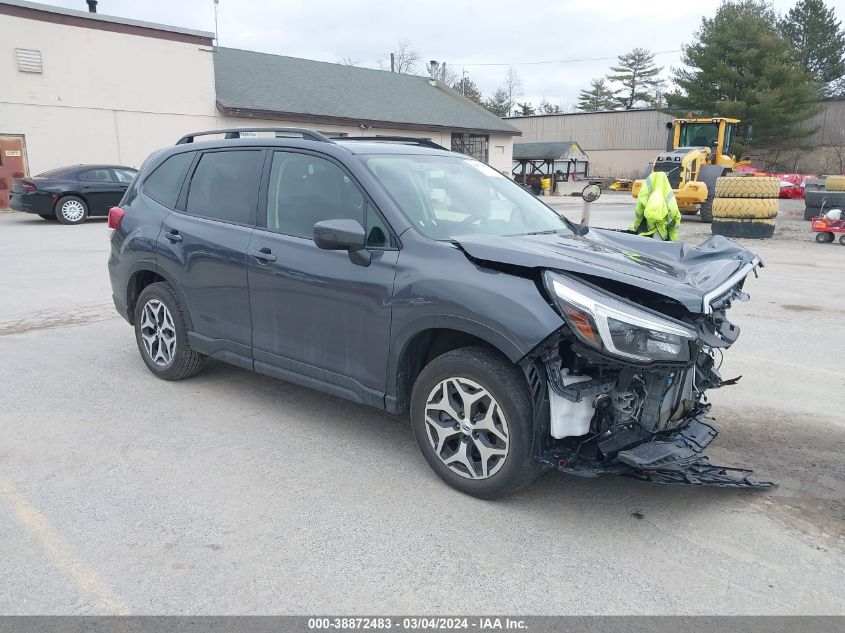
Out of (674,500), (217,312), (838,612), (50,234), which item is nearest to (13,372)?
(217,312)

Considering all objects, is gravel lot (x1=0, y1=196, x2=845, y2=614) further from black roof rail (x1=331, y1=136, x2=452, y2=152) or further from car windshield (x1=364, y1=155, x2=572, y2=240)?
black roof rail (x1=331, y1=136, x2=452, y2=152)

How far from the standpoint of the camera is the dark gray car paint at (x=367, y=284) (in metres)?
3.33

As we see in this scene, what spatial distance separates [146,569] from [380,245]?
200 centimetres

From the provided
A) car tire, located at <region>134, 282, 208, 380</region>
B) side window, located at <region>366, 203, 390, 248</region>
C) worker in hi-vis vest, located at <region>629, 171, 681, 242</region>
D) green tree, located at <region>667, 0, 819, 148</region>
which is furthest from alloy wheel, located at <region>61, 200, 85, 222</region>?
green tree, located at <region>667, 0, 819, 148</region>

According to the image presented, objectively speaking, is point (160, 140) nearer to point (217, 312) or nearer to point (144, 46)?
point (144, 46)

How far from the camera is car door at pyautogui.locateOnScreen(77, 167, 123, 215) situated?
58.9 feet

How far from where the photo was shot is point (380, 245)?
3.87 m

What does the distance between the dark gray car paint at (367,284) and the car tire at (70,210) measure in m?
14.2

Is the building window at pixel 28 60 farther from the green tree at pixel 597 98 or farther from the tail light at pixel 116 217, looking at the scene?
the green tree at pixel 597 98

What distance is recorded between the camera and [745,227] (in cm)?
1545

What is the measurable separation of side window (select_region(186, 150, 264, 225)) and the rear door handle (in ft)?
0.90

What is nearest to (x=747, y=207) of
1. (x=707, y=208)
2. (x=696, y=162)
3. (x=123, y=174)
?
(x=707, y=208)

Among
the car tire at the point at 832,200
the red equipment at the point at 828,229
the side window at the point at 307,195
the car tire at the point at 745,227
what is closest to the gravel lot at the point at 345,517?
the side window at the point at 307,195

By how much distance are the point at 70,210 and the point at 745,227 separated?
54.6ft
